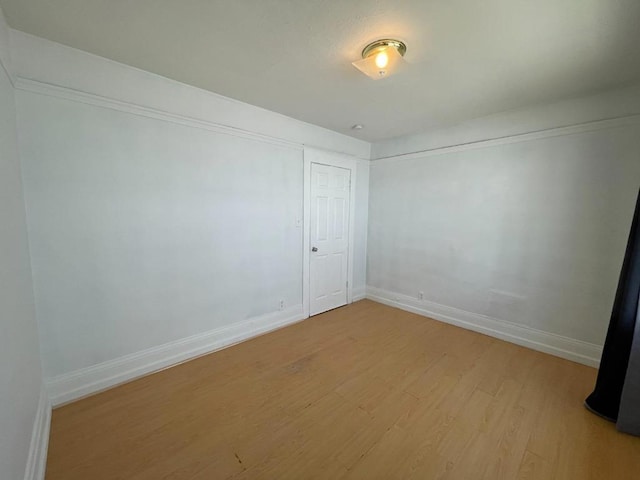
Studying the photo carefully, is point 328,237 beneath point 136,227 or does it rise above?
beneath

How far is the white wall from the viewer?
1858 millimetres

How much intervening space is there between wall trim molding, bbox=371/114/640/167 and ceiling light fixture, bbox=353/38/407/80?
1.80 m

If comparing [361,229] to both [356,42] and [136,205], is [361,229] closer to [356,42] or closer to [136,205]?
[356,42]

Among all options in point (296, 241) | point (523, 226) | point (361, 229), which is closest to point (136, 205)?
point (296, 241)

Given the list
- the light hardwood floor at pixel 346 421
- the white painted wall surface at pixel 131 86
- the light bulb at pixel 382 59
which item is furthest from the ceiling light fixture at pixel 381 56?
the light hardwood floor at pixel 346 421

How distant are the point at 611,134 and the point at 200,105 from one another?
12.4 feet

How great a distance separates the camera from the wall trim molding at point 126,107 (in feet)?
5.84

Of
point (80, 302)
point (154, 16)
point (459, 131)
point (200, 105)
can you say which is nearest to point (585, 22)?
point (459, 131)

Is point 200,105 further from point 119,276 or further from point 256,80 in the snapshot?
point 119,276

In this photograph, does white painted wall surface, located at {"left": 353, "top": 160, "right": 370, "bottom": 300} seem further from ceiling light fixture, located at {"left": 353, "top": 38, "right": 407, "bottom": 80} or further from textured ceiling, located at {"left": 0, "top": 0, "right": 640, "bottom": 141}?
ceiling light fixture, located at {"left": 353, "top": 38, "right": 407, "bottom": 80}

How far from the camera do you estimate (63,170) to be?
1.90 m

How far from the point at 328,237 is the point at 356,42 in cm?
244

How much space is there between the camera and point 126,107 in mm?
2109

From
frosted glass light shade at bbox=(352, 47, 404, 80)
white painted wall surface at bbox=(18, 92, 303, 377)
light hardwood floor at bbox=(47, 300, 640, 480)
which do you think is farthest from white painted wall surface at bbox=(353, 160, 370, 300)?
frosted glass light shade at bbox=(352, 47, 404, 80)
